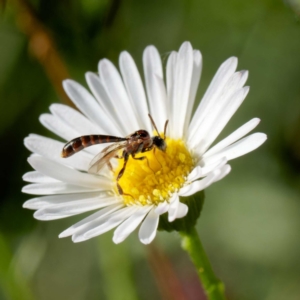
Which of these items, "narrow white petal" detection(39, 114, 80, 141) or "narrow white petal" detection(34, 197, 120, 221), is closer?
"narrow white petal" detection(34, 197, 120, 221)

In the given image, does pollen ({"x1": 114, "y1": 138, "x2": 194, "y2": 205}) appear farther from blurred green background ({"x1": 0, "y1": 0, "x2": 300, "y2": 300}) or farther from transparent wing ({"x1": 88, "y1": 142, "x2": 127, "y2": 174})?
blurred green background ({"x1": 0, "y1": 0, "x2": 300, "y2": 300})

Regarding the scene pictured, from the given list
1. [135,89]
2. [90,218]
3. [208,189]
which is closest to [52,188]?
[90,218]

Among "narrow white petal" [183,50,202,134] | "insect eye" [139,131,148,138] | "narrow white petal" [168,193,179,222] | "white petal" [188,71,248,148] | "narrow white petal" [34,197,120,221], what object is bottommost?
"narrow white petal" [168,193,179,222]

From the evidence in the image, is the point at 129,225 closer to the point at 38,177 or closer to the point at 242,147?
the point at 242,147

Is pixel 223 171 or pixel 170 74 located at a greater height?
pixel 170 74

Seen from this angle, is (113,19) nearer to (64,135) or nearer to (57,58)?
(57,58)

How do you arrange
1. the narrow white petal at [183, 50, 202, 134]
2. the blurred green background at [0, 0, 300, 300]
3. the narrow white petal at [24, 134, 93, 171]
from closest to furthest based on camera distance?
1. the narrow white petal at [183, 50, 202, 134]
2. the narrow white petal at [24, 134, 93, 171]
3. the blurred green background at [0, 0, 300, 300]

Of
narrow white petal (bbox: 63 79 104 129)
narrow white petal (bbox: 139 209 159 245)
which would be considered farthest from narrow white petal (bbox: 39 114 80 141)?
narrow white petal (bbox: 139 209 159 245)
